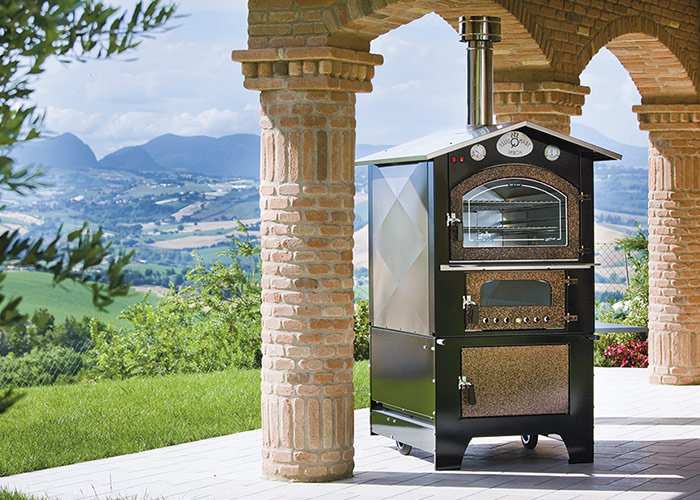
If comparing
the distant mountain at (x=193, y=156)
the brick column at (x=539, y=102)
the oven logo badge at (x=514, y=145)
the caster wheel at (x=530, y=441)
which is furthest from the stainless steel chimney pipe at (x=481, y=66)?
the distant mountain at (x=193, y=156)

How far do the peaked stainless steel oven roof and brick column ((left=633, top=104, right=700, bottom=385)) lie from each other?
3693 millimetres

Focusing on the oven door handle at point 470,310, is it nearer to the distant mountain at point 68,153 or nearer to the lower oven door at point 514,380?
the lower oven door at point 514,380

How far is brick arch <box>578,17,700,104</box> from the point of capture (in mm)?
8602

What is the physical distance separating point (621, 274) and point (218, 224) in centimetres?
962

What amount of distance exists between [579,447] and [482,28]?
2880 millimetres

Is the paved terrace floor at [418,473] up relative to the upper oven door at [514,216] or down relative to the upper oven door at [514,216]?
down

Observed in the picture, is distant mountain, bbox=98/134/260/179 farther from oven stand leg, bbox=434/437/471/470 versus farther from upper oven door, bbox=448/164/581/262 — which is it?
oven stand leg, bbox=434/437/471/470

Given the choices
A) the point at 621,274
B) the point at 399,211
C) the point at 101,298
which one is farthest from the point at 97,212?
the point at 101,298

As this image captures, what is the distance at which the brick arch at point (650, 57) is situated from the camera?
8602mm

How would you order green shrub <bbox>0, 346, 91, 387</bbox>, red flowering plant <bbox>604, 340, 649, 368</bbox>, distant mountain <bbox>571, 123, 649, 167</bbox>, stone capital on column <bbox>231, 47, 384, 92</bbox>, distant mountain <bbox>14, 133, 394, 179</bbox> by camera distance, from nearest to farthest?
1. stone capital on column <bbox>231, 47, 384, 92</bbox>
2. red flowering plant <bbox>604, 340, 649, 368</bbox>
3. green shrub <bbox>0, 346, 91, 387</bbox>
4. distant mountain <bbox>571, 123, 649, 167</bbox>
5. distant mountain <bbox>14, 133, 394, 179</bbox>

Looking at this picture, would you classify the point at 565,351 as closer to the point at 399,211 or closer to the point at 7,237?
A: the point at 399,211

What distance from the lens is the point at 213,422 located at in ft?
27.0

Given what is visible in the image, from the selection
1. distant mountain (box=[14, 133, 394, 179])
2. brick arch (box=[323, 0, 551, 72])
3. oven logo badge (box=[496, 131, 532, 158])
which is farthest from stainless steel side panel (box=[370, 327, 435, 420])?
distant mountain (box=[14, 133, 394, 179])

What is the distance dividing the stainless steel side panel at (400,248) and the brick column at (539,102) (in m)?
1.63
